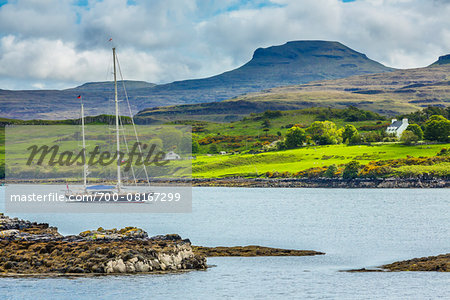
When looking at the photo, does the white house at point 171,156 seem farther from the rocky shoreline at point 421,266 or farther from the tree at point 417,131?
the rocky shoreline at point 421,266

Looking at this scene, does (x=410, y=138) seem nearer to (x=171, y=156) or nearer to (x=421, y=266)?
(x=171, y=156)

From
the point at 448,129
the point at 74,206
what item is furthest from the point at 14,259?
the point at 448,129

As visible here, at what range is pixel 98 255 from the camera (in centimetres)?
3262

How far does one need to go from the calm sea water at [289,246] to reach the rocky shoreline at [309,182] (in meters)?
30.7

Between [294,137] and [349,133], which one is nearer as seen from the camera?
[294,137]

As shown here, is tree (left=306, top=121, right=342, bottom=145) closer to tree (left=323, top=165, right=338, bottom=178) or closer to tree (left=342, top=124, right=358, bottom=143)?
tree (left=342, top=124, right=358, bottom=143)

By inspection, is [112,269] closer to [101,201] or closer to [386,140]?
[101,201]

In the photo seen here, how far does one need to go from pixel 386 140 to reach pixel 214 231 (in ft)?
391

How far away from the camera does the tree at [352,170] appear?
134 metres

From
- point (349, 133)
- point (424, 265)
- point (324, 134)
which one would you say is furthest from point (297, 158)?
point (424, 265)

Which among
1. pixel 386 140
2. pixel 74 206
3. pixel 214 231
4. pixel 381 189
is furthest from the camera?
pixel 386 140

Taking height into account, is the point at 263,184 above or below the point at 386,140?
below

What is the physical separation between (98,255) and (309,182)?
110 meters

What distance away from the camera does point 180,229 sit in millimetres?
58531
